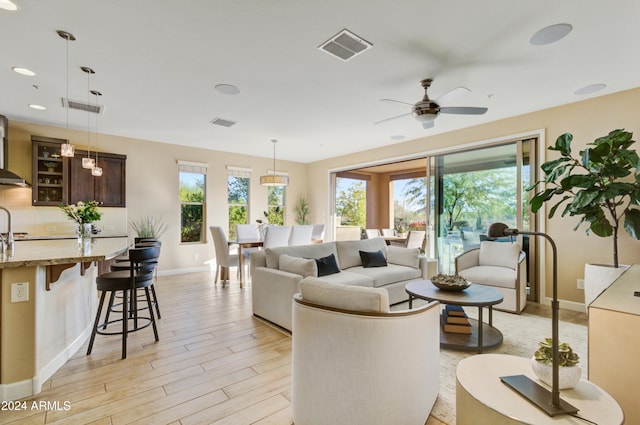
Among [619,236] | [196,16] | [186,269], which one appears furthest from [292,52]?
[186,269]

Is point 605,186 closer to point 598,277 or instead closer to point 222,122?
point 598,277

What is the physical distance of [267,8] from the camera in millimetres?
2223

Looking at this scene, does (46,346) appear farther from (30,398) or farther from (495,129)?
(495,129)

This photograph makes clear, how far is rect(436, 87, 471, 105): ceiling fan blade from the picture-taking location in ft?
9.46

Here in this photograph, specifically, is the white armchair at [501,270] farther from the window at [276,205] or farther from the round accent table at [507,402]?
the window at [276,205]

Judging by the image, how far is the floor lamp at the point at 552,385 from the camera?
109 cm

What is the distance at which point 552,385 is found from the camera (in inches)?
44.1

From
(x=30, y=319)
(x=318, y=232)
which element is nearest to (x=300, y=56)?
(x=30, y=319)

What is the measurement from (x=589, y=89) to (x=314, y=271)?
4007mm

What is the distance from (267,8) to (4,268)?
2.60 meters

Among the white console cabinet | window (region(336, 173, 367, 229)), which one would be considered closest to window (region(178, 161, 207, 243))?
window (region(336, 173, 367, 229))

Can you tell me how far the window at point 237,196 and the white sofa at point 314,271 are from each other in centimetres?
389

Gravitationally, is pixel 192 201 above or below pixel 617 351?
above

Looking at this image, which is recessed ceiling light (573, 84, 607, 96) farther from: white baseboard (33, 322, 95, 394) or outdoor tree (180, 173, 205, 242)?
outdoor tree (180, 173, 205, 242)
